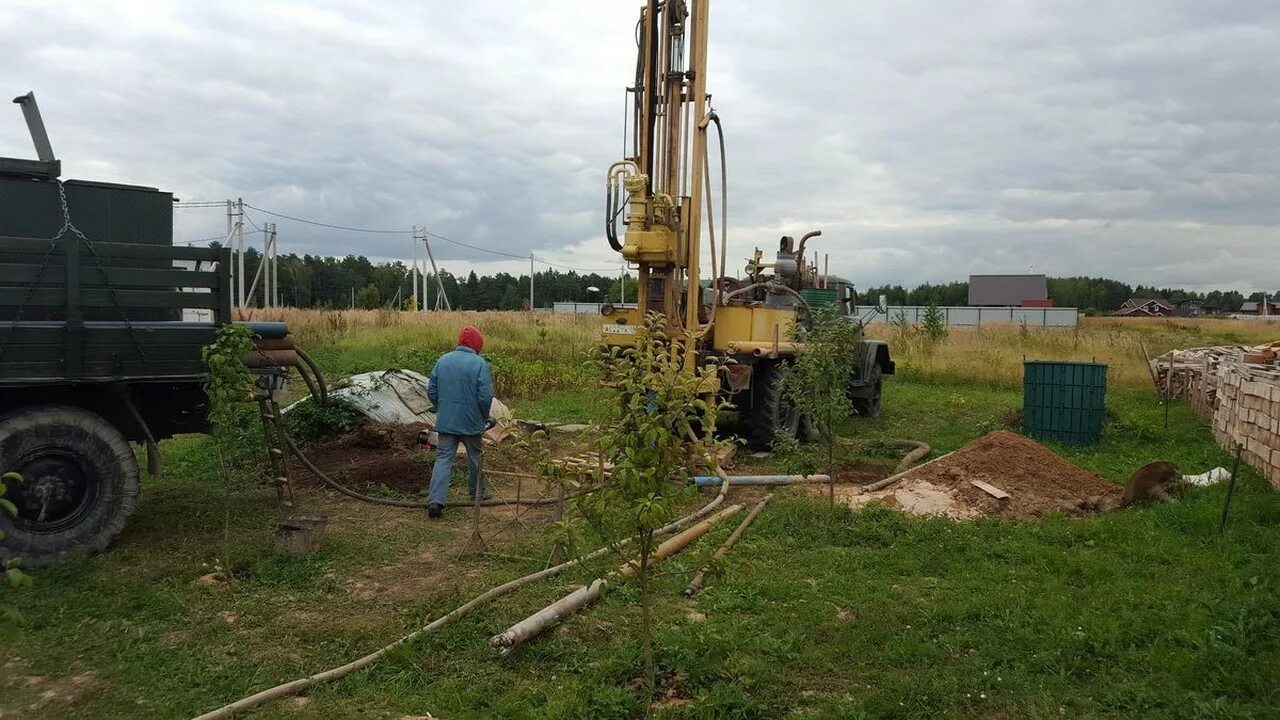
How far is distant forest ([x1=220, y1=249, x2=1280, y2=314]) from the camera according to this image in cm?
6994

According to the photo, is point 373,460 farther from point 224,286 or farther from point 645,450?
point 645,450

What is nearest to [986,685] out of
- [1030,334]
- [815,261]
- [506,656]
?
[506,656]

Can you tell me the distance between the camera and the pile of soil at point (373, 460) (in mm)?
9492

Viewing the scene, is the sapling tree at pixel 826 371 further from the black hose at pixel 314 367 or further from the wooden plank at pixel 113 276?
the wooden plank at pixel 113 276

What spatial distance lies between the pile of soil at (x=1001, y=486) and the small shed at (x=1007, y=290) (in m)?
64.2

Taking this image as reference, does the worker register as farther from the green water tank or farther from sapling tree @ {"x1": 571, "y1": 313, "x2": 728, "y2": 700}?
the green water tank

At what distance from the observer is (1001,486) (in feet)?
29.0

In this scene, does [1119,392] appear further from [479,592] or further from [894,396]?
[479,592]

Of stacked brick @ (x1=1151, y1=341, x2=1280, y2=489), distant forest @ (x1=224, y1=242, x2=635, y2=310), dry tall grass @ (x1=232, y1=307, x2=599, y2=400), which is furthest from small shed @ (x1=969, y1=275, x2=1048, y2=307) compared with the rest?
stacked brick @ (x1=1151, y1=341, x2=1280, y2=489)

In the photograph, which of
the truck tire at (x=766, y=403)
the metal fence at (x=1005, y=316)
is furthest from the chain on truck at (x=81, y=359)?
the metal fence at (x=1005, y=316)

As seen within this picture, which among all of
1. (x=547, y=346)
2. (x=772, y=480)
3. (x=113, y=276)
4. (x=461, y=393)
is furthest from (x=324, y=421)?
(x=547, y=346)

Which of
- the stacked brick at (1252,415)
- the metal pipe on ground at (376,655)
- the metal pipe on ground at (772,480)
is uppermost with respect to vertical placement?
the stacked brick at (1252,415)

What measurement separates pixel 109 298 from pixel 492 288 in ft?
260

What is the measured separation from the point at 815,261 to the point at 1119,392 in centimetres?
918
